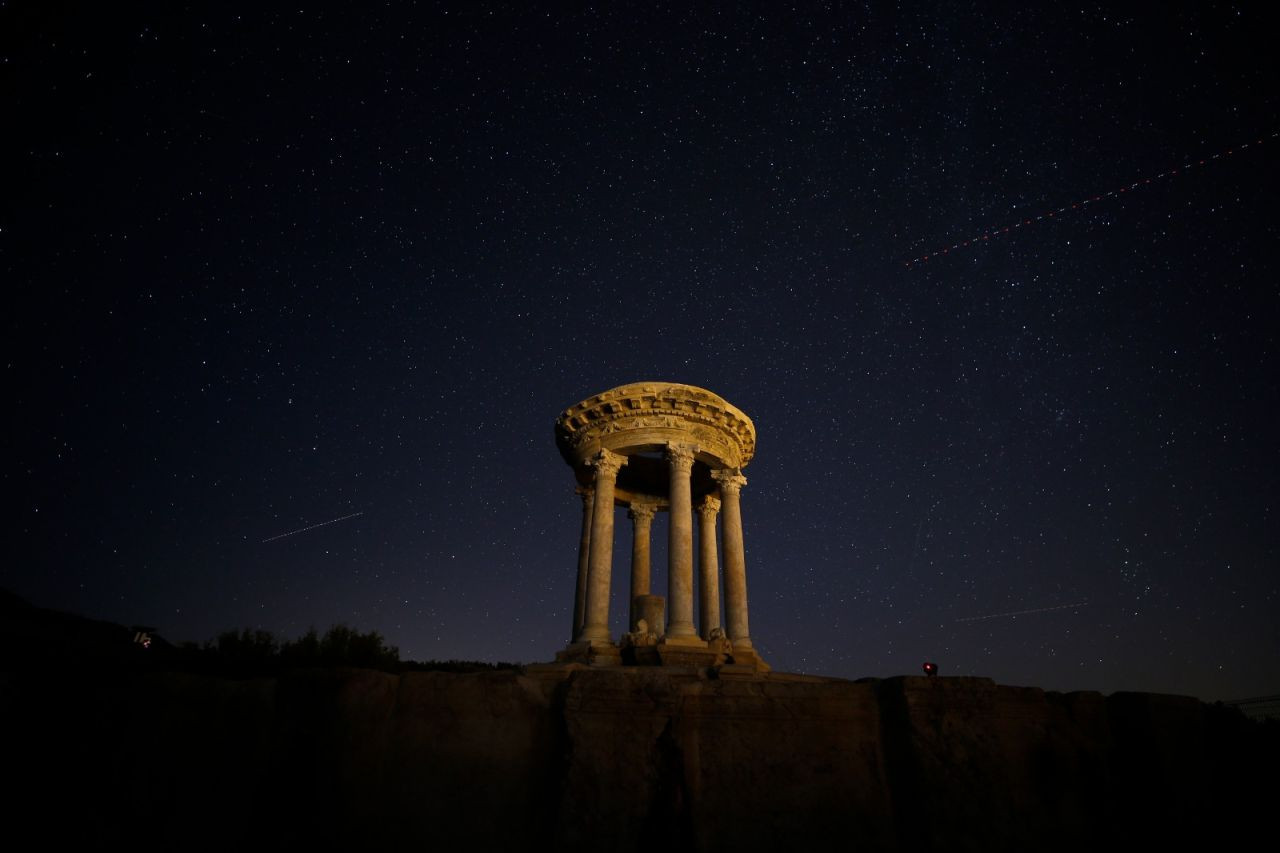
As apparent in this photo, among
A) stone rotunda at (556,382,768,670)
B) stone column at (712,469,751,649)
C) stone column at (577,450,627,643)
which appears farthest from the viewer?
stone column at (712,469,751,649)

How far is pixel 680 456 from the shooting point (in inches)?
706

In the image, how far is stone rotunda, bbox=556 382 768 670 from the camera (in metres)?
15.8

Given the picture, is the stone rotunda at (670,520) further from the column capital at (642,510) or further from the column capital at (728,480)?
the column capital at (642,510)

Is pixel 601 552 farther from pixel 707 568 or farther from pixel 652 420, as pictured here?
pixel 707 568

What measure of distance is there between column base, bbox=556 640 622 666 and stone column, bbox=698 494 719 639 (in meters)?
4.31

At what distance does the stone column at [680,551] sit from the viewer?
1611 centimetres

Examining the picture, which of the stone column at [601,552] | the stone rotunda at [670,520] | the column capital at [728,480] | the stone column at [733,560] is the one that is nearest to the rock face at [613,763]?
the stone rotunda at [670,520]

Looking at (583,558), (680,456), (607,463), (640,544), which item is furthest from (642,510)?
(680,456)

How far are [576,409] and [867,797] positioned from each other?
1543 centimetres

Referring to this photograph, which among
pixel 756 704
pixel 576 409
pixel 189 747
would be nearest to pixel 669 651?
pixel 576 409

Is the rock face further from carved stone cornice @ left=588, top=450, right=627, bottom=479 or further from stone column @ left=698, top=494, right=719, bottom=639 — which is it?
stone column @ left=698, top=494, right=719, bottom=639

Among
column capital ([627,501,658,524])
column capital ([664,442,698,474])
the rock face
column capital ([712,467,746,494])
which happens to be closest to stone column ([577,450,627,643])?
column capital ([664,442,698,474])

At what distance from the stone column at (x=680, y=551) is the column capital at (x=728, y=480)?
1634 mm

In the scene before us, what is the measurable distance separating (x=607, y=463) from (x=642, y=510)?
4.50m
